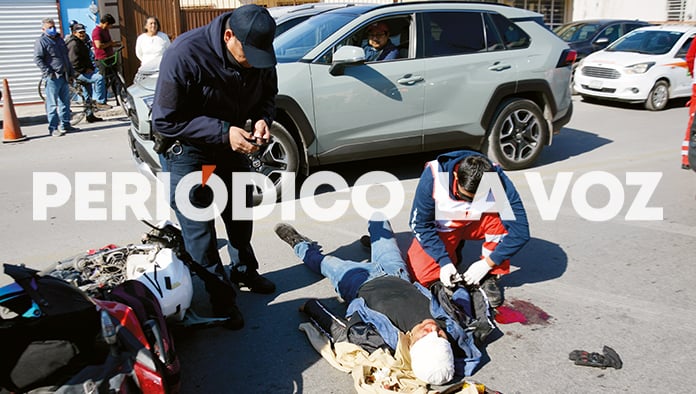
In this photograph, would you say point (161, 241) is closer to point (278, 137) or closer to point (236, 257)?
point (236, 257)

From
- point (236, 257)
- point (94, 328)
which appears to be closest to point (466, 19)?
point (236, 257)

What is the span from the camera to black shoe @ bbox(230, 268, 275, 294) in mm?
4574

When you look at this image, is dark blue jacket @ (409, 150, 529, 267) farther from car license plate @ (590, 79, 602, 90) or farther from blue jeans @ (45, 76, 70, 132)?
car license plate @ (590, 79, 602, 90)

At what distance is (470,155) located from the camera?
4.31 m

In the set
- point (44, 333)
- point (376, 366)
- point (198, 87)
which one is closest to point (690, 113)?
point (376, 366)

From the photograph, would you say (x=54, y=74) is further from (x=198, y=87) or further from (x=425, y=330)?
(x=425, y=330)

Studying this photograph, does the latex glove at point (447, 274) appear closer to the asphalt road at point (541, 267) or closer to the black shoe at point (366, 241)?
the asphalt road at point (541, 267)

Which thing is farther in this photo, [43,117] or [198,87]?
[43,117]

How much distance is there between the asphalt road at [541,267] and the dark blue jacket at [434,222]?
43 cm

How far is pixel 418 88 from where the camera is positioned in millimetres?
6953

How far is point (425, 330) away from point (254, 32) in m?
1.92

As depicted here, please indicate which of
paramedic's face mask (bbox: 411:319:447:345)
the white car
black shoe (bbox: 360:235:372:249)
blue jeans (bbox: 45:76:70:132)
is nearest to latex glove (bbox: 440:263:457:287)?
paramedic's face mask (bbox: 411:319:447:345)

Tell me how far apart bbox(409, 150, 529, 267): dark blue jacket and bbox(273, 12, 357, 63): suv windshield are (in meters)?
2.80

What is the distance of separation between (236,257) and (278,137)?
213 centimetres
